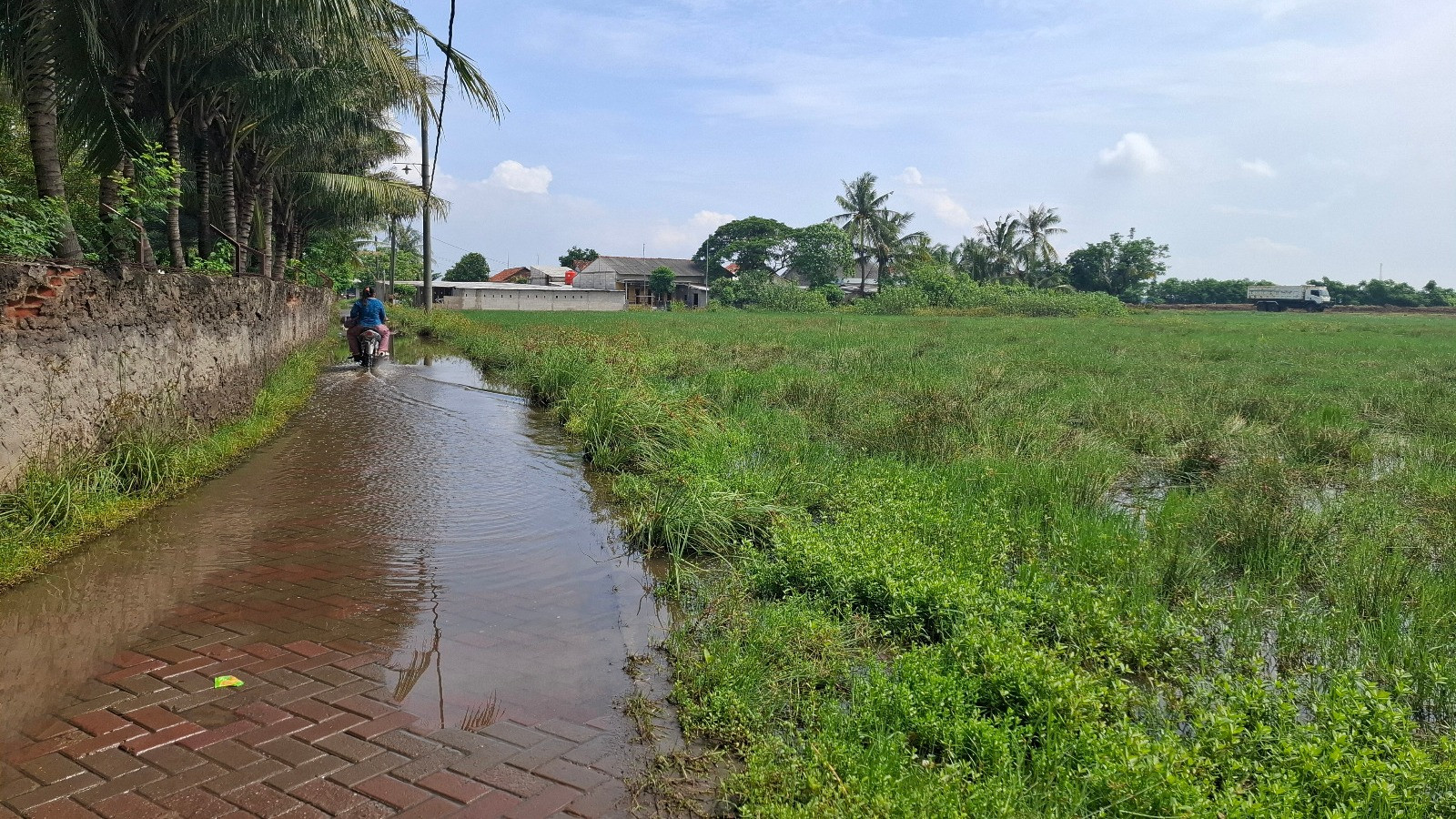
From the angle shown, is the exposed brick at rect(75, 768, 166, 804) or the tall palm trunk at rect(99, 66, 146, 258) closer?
the exposed brick at rect(75, 768, 166, 804)

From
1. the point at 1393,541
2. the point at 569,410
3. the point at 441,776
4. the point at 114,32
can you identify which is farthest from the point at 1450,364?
the point at 114,32

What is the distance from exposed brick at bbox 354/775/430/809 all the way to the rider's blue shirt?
13.9 meters

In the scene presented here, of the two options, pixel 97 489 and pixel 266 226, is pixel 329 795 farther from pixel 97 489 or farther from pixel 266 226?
pixel 266 226

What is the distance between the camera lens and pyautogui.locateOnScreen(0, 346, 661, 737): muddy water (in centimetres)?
352

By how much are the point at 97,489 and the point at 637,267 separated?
62.2 m

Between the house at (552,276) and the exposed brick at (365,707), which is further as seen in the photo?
the house at (552,276)

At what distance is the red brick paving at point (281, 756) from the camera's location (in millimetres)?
2641

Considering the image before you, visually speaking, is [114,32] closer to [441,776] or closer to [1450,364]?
[441,776]

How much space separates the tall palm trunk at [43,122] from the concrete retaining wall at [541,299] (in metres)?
45.1

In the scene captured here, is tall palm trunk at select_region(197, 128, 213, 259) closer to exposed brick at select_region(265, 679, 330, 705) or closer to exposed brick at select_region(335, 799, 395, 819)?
exposed brick at select_region(265, 679, 330, 705)

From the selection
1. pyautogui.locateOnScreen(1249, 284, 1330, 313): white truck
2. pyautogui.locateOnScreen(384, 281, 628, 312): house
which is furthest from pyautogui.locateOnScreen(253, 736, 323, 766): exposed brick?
pyautogui.locateOnScreen(1249, 284, 1330, 313): white truck

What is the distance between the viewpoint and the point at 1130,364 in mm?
15062

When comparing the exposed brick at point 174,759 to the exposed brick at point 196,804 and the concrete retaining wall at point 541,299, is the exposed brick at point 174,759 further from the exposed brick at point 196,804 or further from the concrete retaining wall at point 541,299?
the concrete retaining wall at point 541,299

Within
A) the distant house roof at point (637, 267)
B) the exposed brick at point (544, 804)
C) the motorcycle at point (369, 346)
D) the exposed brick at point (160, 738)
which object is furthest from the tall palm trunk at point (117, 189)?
the distant house roof at point (637, 267)
